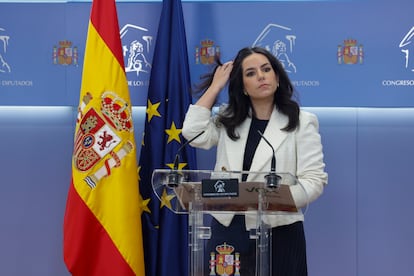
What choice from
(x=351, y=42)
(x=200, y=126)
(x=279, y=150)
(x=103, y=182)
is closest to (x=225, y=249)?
(x=279, y=150)

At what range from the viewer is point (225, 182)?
2225 millimetres

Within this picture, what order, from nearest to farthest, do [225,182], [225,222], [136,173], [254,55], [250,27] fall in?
[225,182]
[225,222]
[254,55]
[136,173]
[250,27]

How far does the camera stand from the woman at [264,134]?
261 centimetres

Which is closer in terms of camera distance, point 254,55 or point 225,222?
point 225,222

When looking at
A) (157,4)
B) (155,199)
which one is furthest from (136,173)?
(157,4)

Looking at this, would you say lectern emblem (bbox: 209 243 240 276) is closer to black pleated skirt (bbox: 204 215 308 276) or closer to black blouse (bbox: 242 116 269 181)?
black pleated skirt (bbox: 204 215 308 276)

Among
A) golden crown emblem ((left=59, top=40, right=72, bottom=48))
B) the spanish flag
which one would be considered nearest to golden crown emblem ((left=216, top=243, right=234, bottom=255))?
the spanish flag

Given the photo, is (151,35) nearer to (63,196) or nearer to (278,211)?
(63,196)

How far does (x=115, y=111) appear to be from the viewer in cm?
363

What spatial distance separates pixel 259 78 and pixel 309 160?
43 centimetres

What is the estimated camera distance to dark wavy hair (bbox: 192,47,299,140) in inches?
110

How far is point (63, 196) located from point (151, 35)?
44.4 inches

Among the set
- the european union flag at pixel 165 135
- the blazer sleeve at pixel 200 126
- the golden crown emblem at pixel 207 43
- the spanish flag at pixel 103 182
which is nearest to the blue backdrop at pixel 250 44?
the golden crown emblem at pixel 207 43

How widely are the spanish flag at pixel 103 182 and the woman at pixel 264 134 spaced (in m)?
0.77
